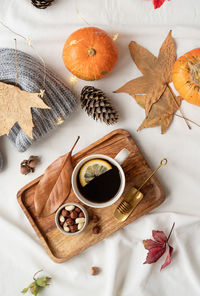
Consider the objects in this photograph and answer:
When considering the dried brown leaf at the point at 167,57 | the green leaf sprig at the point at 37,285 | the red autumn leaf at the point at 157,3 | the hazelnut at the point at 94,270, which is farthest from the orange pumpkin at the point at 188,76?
the green leaf sprig at the point at 37,285

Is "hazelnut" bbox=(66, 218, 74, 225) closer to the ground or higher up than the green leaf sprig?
higher up

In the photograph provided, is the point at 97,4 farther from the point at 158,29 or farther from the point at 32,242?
the point at 32,242

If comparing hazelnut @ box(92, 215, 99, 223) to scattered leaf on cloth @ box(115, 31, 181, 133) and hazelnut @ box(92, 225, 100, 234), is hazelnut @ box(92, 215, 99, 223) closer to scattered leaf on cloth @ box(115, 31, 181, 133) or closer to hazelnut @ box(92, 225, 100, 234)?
hazelnut @ box(92, 225, 100, 234)

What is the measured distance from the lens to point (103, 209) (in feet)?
2.95

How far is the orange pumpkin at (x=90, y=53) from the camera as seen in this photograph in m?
0.83

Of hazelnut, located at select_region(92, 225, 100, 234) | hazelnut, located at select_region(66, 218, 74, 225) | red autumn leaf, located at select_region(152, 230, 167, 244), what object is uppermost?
hazelnut, located at select_region(66, 218, 74, 225)

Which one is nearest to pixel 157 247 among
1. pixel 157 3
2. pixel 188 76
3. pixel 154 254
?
pixel 154 254

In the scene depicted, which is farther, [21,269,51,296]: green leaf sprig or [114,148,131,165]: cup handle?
[21,269,51,296]: green leaf sprig

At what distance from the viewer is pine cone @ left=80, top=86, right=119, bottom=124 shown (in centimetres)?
87

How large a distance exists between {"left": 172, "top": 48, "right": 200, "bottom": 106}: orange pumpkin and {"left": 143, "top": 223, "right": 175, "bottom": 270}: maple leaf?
0.39m

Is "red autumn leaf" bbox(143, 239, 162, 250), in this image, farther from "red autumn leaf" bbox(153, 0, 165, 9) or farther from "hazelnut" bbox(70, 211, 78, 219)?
"red autumn leaf" bbox(153, 0, 165, 9)

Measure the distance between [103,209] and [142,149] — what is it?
0.21 metres

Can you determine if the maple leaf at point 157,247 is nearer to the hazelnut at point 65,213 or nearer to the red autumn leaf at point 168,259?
the red autumn leaf at point 168,259

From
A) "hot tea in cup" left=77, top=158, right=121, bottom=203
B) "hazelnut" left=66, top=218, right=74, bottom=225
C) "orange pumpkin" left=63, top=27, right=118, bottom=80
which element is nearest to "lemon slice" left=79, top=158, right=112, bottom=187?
"hot tea in cup" left=77, top=158, right=121, bottom=203
